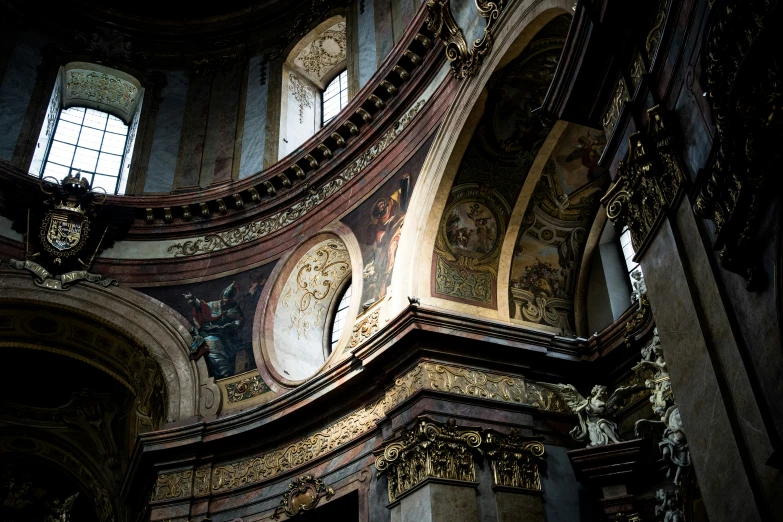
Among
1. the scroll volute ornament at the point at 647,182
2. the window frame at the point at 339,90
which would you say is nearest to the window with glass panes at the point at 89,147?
the window frame at the point at 339,90

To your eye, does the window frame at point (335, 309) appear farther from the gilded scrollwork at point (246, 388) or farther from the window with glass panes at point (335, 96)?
the window with glass panes at point (335, 96)

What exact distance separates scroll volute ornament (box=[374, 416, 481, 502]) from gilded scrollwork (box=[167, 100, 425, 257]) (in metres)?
5.20

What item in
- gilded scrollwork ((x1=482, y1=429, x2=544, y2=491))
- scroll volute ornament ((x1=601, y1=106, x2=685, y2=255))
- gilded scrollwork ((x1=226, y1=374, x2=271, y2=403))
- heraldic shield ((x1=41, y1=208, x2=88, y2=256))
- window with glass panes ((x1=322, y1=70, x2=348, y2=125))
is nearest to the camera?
scroll volute ornament ((x1=601, y1=106, x2=685, y2=255))

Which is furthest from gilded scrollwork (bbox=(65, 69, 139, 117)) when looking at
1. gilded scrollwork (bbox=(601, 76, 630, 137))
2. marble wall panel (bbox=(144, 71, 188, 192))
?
gilded scrollwork (bbox=(601, 76, 630, 137))

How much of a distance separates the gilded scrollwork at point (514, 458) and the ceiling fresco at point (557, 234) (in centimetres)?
195

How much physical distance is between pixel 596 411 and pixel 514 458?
1293 mm

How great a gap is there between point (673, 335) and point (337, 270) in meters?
8.38

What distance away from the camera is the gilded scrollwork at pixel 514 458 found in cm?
914

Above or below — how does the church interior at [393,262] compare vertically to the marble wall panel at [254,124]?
below

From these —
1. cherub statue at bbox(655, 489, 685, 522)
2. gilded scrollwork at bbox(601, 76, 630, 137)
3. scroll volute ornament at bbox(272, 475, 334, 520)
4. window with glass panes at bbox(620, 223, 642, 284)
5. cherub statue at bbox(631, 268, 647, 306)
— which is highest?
window with glass panes at bbox(620, 223, 642, 284)

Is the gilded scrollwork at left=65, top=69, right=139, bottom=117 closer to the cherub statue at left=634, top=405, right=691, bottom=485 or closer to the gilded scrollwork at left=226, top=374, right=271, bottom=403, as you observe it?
the gilded scrollwork at left=226, top=374, right=271, bottom=403

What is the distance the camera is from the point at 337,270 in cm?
1355

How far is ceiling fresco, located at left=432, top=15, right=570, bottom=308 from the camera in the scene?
34.9ft

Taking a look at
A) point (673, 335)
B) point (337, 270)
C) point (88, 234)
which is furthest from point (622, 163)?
point (88, 234)
